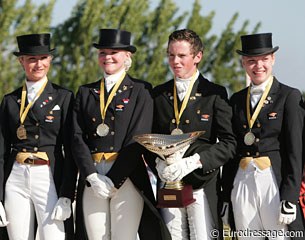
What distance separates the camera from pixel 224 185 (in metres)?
7.11

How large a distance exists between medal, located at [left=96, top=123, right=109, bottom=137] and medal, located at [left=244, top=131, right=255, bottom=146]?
115 centimetres

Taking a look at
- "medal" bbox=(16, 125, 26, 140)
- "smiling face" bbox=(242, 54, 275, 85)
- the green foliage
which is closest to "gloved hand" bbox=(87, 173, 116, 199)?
"medal" bbox=(16, 125, 26, 140)

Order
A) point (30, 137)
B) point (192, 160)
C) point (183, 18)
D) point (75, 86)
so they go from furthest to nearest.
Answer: point (183, 18) → point (75, 86) → point (30, 137) → point (192, 160)

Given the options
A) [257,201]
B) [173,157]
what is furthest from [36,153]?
[257,201]

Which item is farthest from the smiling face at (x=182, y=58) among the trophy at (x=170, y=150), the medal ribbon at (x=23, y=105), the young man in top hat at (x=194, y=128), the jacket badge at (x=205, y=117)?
the medal ribbon at (x=23, y=105)

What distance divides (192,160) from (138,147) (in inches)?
19.9

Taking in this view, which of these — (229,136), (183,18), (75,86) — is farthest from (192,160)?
(183,18)

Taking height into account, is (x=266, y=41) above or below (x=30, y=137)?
above

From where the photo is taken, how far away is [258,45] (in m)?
7.08

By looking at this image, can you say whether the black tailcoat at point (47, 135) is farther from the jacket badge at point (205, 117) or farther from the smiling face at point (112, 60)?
the jacket badge at point (205, 117)

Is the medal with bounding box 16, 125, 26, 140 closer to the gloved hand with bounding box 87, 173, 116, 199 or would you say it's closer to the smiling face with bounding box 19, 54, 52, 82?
the smiling face with bounding box 19, 54, 52, 82

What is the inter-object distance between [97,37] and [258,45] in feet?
78.7

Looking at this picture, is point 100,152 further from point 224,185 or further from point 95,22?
point 95,22

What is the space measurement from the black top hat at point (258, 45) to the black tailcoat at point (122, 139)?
35.8 inches
